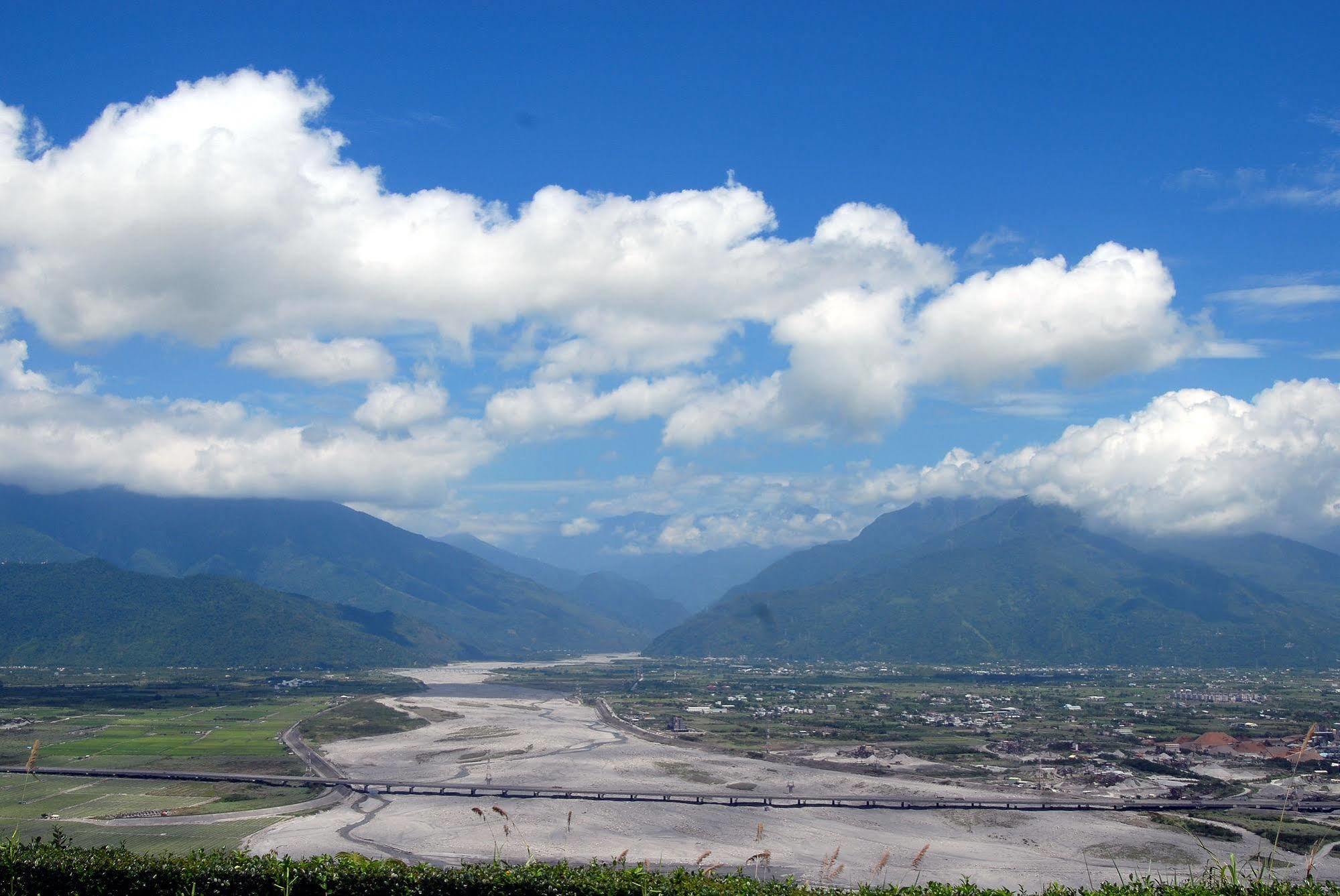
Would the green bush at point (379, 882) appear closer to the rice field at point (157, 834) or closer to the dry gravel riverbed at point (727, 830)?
the dry gravel riverbed at point (727, 830)

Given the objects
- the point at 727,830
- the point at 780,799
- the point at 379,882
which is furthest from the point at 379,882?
the point at 780,799

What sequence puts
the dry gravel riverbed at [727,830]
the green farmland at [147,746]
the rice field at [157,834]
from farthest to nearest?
the green farmland at [147,746]
the rice field at [157,834]
the dry gravel riverbed at [727,830]

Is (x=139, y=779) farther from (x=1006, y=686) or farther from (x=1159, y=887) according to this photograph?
(x=1006, y=686)

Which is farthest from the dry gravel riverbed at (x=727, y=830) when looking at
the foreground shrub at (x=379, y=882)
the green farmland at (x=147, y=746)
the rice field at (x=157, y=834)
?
the foreground shrub at (x=379, y=882)

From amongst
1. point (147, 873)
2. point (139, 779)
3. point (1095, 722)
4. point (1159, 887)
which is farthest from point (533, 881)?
point (1095, 722)

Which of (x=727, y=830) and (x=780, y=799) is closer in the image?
(x=727, y=830)

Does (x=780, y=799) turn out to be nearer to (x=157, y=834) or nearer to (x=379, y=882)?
(x=157, y=834)

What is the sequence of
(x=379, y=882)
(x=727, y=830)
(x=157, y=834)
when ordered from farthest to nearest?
(x=727, y=830), (x=157, y=834), (x=379, y=882)

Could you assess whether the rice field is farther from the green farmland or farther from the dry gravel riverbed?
the dry gravel riverbed
